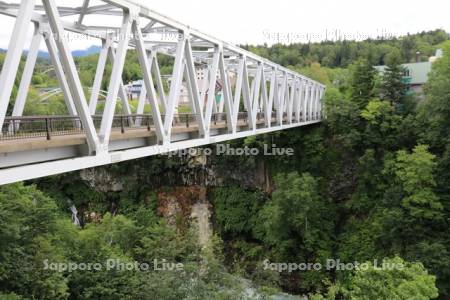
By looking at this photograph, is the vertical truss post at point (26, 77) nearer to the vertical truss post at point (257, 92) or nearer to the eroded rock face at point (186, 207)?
the vertical truss post at point (257, 92)

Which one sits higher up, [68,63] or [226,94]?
[68,63]

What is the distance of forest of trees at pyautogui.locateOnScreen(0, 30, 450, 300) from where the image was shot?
17422mm

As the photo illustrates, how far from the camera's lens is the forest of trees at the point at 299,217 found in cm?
1742

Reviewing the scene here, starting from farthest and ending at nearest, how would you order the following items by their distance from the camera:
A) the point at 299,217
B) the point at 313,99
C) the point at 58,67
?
the point at 313,99
the point at 299,217
the point at 58,67

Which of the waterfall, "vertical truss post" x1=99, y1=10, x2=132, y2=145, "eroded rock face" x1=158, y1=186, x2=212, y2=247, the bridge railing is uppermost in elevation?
"vertical truss post" x1=99, y1=10, x2=132, y2=145

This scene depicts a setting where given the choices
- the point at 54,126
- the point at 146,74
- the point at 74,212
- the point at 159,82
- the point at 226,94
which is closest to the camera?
the point at 54,126

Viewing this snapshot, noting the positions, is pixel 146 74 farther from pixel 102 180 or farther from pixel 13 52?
pixel 102 180

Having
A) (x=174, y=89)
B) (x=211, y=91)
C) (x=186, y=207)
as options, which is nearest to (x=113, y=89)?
(x=174, y=89)

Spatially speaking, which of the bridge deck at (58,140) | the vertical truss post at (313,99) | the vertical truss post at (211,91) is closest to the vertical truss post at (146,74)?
the bridge deck at (58,140)

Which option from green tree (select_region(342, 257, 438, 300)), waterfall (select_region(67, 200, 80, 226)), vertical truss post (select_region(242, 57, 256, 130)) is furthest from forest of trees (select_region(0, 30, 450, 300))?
vertical truss post (select_region(242, 57, 256, 130))

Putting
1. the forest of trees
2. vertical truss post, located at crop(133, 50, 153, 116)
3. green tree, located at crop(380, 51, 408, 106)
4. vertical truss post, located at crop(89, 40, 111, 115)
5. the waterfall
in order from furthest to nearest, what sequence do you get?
the waterfall, green tree, located at crop(380, 51, 408, 106), the forest of trees, vertical truss post, located at crop(133, 50, 153, 116), vertical truss post, located at crop(89, 40, 111, 115)

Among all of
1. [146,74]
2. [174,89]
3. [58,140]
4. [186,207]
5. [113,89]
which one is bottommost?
[186,207]

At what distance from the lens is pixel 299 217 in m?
28.1

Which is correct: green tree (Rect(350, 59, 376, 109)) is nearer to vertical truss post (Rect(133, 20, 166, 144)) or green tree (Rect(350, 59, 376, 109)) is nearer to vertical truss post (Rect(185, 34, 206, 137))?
vertical truss post (Rect(185, 34, 206, 137))
